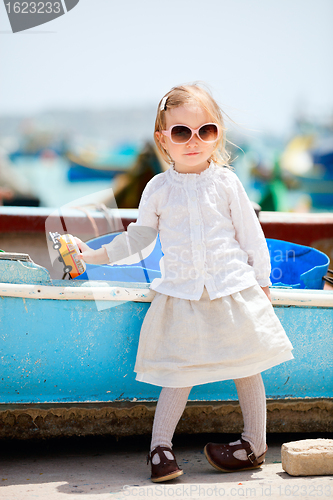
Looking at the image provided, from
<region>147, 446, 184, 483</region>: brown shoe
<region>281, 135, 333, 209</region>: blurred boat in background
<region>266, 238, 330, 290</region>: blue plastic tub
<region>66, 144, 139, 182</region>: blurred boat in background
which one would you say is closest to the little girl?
<region>147, 446, 184, 483</region>: brown shoe

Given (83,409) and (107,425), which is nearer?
(83,409)

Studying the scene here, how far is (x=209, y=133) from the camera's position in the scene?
1.58 metres

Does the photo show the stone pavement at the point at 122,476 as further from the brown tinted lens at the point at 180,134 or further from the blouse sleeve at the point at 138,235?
the brown tinted lens at the point at 180,134

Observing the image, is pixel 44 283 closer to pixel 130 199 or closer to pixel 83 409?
pixel 83 409

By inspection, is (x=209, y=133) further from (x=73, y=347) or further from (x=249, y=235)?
(x=73, y=347)

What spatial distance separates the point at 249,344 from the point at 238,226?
0.39 metres

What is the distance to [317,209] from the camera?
11.7 m

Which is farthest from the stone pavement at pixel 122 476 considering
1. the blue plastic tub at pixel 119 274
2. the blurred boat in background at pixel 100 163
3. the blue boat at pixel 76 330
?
the blurred boat in background at pixel 100 163

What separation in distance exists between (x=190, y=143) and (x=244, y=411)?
910 millimetres

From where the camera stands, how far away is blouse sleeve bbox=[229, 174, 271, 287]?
1635mm

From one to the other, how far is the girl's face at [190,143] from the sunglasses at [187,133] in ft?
0.05

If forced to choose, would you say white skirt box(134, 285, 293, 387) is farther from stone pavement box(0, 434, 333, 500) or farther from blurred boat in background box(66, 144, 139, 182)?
blurred boat in background box(66, 144, 139, 182)

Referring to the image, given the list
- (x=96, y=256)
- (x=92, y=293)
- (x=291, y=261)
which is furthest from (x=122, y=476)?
(x=291, y=261)

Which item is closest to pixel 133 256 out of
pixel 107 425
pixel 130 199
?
pixel 107 425
